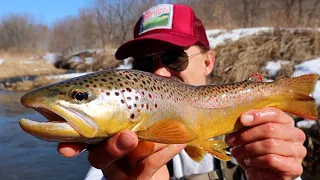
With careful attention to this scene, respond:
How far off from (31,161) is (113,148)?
628 cm

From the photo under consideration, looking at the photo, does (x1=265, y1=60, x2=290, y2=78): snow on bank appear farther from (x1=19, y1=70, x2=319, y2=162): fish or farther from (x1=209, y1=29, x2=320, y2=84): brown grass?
(x1=19, y1=70, x2=319, y2=162): fish

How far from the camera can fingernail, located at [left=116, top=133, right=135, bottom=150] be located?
1.39 m

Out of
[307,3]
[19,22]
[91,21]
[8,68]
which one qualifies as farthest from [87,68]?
[19,22]

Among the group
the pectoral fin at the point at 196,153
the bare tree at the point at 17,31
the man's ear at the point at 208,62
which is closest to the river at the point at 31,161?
the man's ear at the point at 208,62

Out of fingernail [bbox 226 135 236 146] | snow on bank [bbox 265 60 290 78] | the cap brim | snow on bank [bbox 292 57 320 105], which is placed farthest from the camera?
snow on bank [bbox 265 60 290 78]

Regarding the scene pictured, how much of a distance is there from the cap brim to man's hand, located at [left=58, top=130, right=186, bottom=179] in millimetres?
1184

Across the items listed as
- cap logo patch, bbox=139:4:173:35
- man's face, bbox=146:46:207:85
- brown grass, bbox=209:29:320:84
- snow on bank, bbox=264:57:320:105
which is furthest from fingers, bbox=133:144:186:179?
brown grass, bbox=209:29:320:84

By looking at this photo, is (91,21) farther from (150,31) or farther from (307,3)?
(150,31)

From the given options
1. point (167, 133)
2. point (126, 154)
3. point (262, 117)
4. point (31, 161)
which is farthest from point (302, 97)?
point (31, 161)

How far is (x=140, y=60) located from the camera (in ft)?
9.61

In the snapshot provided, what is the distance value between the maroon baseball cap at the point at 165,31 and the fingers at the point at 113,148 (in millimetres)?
1335

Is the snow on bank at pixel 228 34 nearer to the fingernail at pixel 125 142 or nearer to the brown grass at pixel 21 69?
the fingernail at pixel 125 142

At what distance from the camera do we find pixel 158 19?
296cm

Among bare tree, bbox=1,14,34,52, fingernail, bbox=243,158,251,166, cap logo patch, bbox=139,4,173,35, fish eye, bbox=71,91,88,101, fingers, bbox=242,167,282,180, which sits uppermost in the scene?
cap logo patch, bbox=139,4,173,35
